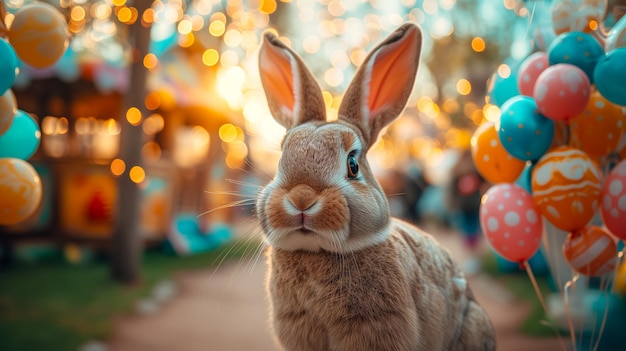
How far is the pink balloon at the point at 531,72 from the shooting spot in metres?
1.94

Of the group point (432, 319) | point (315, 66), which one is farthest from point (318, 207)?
point (315, 66)

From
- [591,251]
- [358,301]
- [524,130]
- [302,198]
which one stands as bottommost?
[358,301]

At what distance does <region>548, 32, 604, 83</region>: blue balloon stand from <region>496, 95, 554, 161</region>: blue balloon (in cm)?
20

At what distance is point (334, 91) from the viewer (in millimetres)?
8195

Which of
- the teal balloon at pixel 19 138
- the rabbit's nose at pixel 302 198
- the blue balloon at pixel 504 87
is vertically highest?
the blue balloon at pixel 504 87

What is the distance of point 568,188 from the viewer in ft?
5.37

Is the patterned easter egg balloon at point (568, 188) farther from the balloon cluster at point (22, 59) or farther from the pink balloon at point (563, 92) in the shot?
the balloon cluster at point (22, 59)

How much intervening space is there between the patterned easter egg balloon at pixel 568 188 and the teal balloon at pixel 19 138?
2.02 metres

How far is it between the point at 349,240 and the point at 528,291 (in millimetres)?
4292

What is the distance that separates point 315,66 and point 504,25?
5216 millimetres

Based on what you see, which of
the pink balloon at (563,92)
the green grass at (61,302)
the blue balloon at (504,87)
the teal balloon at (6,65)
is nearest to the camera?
the teal balloon at (6,65)

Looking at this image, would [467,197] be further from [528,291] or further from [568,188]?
[568,188]

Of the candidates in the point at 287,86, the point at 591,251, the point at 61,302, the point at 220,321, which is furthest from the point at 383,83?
the point at 61,302

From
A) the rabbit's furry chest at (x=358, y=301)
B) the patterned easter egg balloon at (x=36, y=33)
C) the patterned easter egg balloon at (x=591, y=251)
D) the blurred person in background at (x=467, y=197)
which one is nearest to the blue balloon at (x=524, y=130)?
the patterned easter egg balloon at (x=591, y=251)
